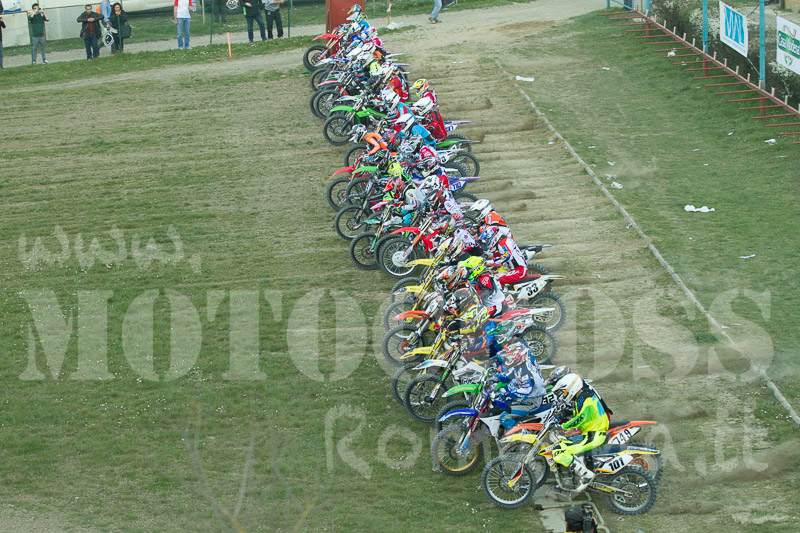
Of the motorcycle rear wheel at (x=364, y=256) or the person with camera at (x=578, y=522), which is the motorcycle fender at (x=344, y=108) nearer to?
the motorcycle rear wheel at (x=364, y=256)

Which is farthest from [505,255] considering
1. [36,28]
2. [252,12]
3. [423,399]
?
[36,28]

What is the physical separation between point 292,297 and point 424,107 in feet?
17.8

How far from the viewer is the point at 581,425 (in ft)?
35.8

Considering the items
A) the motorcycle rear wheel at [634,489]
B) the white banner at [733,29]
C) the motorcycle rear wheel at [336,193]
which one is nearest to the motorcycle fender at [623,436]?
the motorcycle rear wheel at [634,489]

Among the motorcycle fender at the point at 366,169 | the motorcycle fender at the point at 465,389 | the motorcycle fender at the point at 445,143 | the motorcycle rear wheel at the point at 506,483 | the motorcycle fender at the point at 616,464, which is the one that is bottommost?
the motorcycle rear wheel at the point at 506,483

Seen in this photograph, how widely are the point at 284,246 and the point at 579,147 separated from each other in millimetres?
7759

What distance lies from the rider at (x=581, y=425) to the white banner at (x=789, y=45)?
13109 millimetres

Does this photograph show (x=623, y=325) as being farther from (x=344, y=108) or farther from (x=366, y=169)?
(x=344, y=108)

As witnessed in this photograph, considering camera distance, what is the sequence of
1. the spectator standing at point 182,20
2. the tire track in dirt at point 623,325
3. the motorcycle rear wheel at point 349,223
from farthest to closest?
the spectator standing at point 182,20 → the motorcycle rear wheel at point 349,223 → the tire track in dirt at point 623,325

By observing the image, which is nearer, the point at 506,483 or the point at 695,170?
the point at 506,483

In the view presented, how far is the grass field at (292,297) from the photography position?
37.4ft

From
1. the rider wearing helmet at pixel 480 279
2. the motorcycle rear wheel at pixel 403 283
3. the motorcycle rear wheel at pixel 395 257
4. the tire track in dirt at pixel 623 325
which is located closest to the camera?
the tire track in dirt at pixel 623 325

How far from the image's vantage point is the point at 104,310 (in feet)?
52.0

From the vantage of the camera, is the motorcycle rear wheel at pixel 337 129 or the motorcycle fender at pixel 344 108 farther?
the motorcycle rear wheel at pixel 337 129
